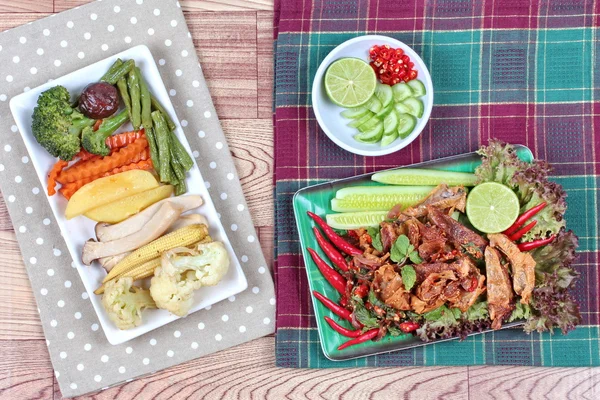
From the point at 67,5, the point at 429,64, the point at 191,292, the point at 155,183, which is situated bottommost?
the point at 191,292

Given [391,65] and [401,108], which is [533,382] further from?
[391,65]

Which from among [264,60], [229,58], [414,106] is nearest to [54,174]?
[229,58]

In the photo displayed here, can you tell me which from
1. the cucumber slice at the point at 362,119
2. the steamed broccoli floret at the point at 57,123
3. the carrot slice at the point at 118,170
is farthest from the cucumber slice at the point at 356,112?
the steamed broccoli floret at the point at 57,123

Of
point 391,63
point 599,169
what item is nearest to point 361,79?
point 391,63

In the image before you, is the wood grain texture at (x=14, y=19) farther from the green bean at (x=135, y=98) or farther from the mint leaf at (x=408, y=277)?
the mint leaf at (x=408, y=277)

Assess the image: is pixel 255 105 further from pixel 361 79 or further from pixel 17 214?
pixel 17 214

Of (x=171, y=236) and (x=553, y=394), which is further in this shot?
(x=553, y=394)
